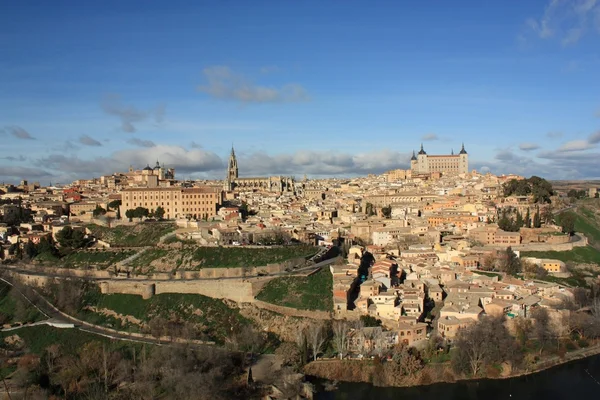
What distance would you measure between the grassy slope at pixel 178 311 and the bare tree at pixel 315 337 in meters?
4.01

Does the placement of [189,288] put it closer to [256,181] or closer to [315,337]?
[315,337]

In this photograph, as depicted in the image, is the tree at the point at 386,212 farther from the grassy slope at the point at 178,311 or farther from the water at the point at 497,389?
the water at the point at 497,389

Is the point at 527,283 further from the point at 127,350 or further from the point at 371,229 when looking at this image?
the point at 127,350

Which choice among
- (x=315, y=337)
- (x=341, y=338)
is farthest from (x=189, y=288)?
(x=341, y=338)

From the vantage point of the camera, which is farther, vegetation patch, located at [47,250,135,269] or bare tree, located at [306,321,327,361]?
vegetation patch, located at [47,250,135,269]

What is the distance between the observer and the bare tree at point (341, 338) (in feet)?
80.0

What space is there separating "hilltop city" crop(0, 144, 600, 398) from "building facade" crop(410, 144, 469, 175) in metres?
32.4

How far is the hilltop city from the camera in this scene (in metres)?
25.2

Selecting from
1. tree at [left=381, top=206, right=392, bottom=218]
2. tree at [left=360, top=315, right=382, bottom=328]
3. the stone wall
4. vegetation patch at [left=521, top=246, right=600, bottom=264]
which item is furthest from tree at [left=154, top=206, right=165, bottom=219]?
vegetation patch at [left=521, top=246, right=600, bottom=264]

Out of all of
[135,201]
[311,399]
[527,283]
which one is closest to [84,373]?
[311,399]

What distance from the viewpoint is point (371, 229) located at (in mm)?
42406

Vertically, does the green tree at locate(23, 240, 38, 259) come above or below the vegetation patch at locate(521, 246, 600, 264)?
above

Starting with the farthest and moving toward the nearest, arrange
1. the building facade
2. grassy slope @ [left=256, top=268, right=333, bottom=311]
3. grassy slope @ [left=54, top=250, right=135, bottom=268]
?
the building facade → grassy slope @ [left=54, top=250, right=135, bottom=268] → grassy slope @ [left=256, top=268, right=333, bottom=311]

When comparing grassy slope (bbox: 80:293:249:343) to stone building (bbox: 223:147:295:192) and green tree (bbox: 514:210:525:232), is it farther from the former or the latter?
stone building (bbox: 223:147:295:192)
